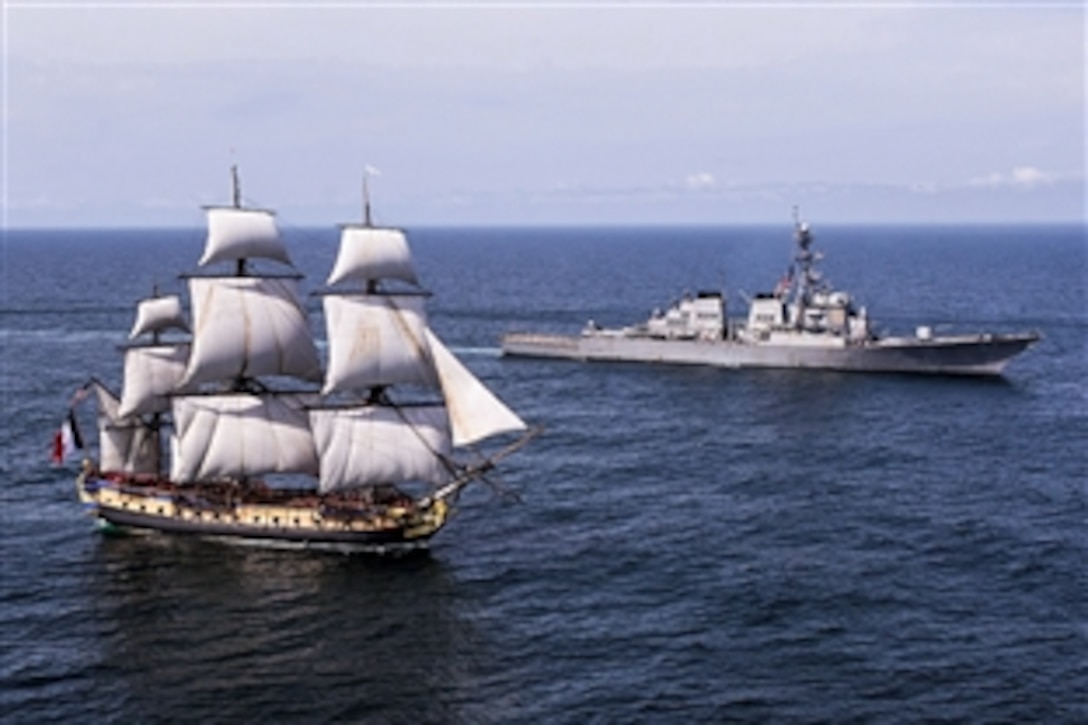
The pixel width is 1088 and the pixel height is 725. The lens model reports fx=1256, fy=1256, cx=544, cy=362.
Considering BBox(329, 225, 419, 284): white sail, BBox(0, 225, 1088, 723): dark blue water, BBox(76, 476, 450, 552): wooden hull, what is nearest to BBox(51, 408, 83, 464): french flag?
BBox(76, 476, 450, 552): wooden hull

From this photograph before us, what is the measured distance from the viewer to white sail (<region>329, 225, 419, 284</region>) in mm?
64875

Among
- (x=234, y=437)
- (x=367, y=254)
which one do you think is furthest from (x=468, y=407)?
(x=234, y=437)

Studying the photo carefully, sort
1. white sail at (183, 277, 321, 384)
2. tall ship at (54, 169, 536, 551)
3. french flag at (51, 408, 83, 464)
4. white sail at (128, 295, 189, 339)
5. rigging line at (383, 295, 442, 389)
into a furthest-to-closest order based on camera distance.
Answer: white sail at (128, 295, 189, 339)
french flag at (51, 408, 83, 464)
white sail at (183, 277, 321, 384)
rigging line at (383, 295, 442, 389)
tall ship at (54, 169, 536, 551)

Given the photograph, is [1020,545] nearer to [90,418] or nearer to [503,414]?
[503,414]

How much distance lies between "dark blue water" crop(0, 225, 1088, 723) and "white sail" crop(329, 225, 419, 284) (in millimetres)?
14019

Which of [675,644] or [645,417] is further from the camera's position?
[645,417]

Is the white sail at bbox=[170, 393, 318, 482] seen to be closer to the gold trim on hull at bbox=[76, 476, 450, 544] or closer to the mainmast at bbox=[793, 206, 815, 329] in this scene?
the gold trim on hull at bbox=[76, 476, 450, 544]

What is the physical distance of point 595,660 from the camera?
47125 mm

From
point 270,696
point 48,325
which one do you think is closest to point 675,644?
point 270,696

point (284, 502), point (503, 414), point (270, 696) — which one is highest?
point (503, 414)

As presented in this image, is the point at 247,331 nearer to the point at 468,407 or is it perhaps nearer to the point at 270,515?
the point at 270,515

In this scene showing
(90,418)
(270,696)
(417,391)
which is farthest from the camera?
(417,391)

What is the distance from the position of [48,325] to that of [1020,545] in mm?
110818

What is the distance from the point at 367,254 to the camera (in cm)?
6500
